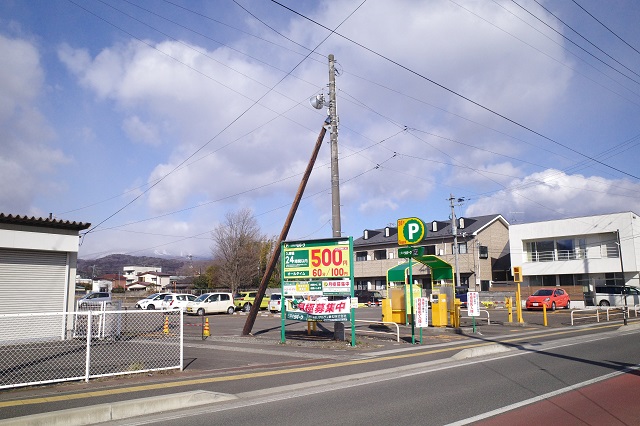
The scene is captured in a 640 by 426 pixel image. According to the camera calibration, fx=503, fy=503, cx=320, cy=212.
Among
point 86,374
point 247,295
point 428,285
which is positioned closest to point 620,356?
point 86,374

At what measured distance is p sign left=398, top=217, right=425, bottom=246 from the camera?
60.6 ft

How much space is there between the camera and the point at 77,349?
14852 mm

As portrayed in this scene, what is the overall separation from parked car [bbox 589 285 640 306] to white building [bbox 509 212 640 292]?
2004 millimetres

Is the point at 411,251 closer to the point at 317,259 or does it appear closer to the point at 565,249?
the point at 317,259

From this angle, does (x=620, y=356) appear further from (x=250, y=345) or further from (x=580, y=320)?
(x=580, y=320)

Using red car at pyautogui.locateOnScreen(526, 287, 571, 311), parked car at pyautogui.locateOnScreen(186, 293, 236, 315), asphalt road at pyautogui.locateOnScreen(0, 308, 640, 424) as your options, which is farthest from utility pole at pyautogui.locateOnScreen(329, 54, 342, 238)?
red car at pyautogui.locateOnScreen(526, 287, 571, 311)

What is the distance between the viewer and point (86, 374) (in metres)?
10.1

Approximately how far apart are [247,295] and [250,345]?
920 inches

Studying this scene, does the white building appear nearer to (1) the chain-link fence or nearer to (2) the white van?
(2) the white van

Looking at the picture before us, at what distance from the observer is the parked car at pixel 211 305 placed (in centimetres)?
3497

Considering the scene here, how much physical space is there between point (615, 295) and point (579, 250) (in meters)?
8.11

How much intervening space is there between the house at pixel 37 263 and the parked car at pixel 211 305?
17.0m

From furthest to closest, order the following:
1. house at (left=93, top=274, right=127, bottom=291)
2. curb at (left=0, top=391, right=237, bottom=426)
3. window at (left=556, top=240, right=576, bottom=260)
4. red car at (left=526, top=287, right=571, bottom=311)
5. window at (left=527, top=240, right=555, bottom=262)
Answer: house at (left=93, top=274, right=127, bottom=291) < window at (left=527, top=240, right=555, bottom=262) < window at (left=556, top=240, right=576, bottom=260) < red car at (left=526, top=287, right=571, bottom=311) < curb at (left=0, top=391, right=237, bottom=426)

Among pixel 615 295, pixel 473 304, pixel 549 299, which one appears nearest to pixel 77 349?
pixel 473 304
